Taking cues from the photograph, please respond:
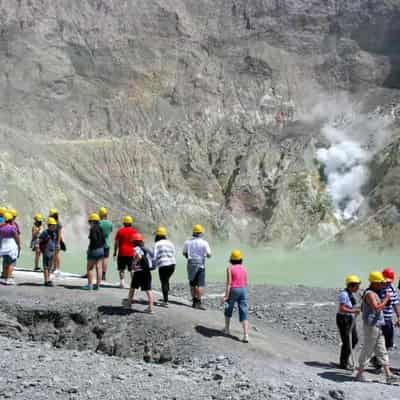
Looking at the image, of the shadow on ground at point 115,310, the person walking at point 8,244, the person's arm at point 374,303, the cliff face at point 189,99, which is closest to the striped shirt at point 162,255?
the shadow on ground at point 115,310

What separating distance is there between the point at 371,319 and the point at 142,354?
3.71m

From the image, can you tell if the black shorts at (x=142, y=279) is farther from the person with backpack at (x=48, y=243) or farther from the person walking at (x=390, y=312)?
the person walking at (x=390, y=312)

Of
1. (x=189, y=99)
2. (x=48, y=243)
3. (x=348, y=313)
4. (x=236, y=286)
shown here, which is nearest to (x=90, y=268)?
(x=48, y=243)

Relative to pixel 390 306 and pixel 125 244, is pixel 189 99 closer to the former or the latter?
pixel 125 244

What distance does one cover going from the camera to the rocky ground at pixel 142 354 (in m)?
9.37

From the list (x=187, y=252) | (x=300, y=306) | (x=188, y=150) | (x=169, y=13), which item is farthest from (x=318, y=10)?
(x=187, y=252)

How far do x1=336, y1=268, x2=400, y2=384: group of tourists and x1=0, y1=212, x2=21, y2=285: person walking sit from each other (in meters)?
6.61

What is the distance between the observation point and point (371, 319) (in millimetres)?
10078

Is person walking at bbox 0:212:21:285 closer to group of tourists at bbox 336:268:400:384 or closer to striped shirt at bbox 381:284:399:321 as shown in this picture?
group of tourists at bbox 336:268:400:384

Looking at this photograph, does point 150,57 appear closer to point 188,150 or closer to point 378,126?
point 188,150

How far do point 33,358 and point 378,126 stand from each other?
51.2 meters

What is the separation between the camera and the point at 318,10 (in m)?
70.5

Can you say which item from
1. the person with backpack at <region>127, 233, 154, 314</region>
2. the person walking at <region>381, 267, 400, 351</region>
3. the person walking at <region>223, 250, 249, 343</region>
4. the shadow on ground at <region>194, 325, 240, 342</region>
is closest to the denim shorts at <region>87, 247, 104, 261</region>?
the person with backpack at <region>127, 233, 154, 314</region>


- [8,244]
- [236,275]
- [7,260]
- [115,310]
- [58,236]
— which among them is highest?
[58,236]
